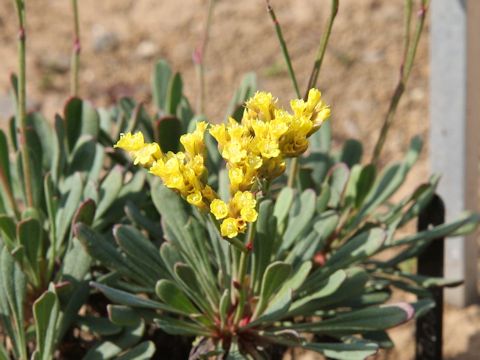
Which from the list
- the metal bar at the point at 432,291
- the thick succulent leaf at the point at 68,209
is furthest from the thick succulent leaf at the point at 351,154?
the thick succulent leaf at the point at 68,209

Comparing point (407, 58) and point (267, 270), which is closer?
point (267, 270)

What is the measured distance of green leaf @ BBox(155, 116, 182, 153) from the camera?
2.43 metres

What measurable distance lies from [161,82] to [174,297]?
95 centimetres

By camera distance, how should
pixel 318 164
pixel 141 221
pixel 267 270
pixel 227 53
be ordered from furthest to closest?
pixel 227 53 < pixel 318 164 < pixel 141 221 < pixel 267 270

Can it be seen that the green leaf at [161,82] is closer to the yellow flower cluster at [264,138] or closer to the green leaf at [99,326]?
the green leaf at [99,326]

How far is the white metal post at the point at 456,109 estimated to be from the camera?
275 cm

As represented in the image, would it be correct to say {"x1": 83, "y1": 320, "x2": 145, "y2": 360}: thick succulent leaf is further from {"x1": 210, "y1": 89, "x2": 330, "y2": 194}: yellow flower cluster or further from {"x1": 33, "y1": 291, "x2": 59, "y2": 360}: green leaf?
{"x1": 210, "y1": 89, "x2": 330, "y2": 194}: yellow flower cluster

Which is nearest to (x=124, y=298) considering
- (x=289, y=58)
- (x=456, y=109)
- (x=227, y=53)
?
(x=289, y=58)

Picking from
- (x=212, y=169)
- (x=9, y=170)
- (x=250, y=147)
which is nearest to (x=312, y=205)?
(x=212, y=169)

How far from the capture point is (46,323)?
205 cm

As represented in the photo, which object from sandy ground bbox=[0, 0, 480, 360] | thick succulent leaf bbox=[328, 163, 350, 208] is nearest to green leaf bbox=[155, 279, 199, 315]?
thick succulent leaf bbox=[328, 163, 350, 208]

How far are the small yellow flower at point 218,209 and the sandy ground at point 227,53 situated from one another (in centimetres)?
236

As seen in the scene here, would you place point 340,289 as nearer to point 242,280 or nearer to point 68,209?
point 242,280

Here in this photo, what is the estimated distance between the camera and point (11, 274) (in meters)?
2.11
